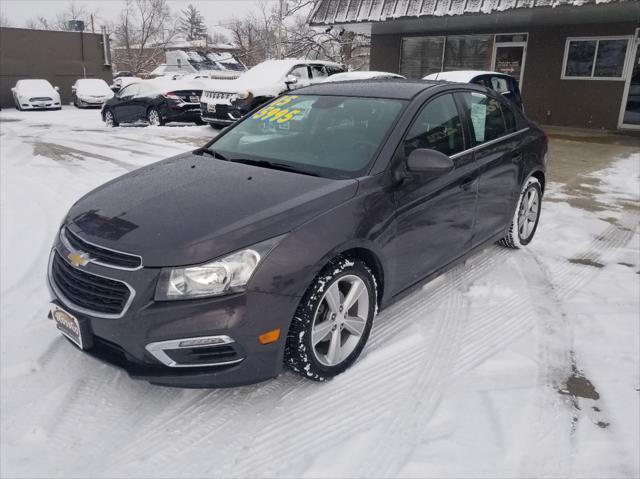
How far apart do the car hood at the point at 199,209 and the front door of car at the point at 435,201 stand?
499 millimetres

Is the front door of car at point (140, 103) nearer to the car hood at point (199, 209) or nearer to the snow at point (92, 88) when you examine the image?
the snow at point (92, 88)

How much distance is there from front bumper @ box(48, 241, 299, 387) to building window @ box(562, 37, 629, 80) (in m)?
14.2

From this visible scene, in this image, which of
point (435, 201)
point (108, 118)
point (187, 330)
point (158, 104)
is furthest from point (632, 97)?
point (187, 330)

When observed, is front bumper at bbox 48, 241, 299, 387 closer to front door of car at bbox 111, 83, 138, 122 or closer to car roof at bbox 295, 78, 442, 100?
car roof at bbox 295, 78, 442, 100

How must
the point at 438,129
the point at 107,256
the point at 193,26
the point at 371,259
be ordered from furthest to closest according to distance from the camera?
the point at 193,26 < the point at 438,129 < the point at 371,259 < the point at 107,256

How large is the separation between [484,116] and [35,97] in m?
21.7

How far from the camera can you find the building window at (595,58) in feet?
43.6

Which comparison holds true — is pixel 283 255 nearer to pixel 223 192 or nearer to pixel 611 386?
pixel 223 192

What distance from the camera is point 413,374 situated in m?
2.95

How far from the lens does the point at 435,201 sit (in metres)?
3.38

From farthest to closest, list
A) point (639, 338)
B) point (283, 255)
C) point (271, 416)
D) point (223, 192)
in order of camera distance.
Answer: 1. point (639, 338)
2. point (223, 192)
3. point (271, 416)
4. point (283, 255)

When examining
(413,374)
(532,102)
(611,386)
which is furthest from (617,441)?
(532,102)

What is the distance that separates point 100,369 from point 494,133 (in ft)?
11.1

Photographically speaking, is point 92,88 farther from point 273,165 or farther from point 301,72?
point 273,165
